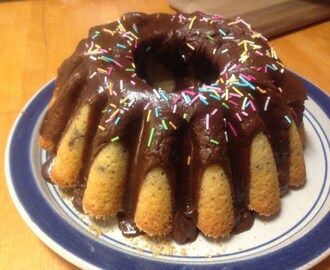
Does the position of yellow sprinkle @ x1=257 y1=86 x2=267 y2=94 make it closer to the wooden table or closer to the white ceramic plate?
the white ceramic plate

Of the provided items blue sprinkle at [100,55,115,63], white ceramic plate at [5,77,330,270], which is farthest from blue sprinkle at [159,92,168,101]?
white ceramic plate at [5,77,330,270]

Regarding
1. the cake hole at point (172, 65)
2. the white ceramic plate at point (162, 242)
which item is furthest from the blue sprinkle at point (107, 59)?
the white ceramic plate at point (162, 242)

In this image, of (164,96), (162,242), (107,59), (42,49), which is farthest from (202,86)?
(42,49)

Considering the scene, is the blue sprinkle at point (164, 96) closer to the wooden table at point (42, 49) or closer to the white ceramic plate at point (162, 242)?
the white ceramic plate at point (162, 242)

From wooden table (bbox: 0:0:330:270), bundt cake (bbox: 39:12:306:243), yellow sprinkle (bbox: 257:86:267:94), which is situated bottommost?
wooden table (bbox: 0:0:330:270)

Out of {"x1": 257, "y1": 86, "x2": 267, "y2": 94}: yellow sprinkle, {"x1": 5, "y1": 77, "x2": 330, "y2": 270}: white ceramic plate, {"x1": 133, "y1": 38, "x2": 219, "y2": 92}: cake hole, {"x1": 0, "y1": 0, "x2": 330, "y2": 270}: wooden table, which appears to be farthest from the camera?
{"x1": 133, "y1": 38, "x2": 219, "y2": 92}: cake hole

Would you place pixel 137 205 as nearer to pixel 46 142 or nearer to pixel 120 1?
pixel 46 142

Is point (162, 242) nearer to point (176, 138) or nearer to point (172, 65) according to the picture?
point (176, 138)
